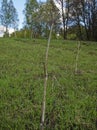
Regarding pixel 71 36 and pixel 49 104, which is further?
pixel 71 36

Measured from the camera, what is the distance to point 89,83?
8.95 metres

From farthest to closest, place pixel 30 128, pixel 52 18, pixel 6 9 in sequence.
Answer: pixel 6 9 → pixel 30 128 → pixel 52 18

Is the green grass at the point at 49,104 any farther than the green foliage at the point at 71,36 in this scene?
No

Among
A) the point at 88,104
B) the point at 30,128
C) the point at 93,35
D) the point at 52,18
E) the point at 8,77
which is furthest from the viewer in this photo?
the point at 93,35

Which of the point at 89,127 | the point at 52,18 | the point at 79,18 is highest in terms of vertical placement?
the point at 79,18

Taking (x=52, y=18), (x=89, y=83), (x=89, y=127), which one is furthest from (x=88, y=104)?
(x=52, y=18)

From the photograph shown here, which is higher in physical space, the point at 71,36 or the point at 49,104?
the point at 71,36

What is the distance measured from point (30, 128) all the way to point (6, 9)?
43221 millimetres

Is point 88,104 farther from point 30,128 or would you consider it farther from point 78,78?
point 78,78

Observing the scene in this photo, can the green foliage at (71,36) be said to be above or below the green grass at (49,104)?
above

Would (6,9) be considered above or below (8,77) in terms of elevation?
above

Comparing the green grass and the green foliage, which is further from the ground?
the green foliage

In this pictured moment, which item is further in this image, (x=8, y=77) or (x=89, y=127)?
(x=8, y=77)

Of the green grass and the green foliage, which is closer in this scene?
the green grass
